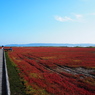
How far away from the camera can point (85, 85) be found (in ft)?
32.3

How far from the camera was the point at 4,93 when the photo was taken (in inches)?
297

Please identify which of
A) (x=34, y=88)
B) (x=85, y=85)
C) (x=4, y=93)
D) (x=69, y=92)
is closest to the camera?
(x=4, y=93)

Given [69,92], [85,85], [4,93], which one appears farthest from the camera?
[85,85]

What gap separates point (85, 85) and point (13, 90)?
5619 millimetres

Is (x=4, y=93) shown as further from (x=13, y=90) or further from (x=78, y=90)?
(x=78, y=90)

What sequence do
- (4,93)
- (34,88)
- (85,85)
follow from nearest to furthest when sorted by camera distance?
(4,93) < (34,88) < (85,85)

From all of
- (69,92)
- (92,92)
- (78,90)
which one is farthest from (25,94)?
(92,92)

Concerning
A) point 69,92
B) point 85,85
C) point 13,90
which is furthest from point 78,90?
point 13,90

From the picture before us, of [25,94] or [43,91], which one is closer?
[25,94]

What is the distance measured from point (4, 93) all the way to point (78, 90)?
501 cm

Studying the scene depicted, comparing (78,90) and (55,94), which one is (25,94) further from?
(78,90)

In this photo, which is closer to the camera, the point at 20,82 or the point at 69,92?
the point at 69,92

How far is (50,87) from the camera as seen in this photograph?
9125 mm

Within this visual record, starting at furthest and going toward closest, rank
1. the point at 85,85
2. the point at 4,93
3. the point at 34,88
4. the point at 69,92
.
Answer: the point at 85,85
the point at 34,88
the point at 69,92
the point at 4,93
